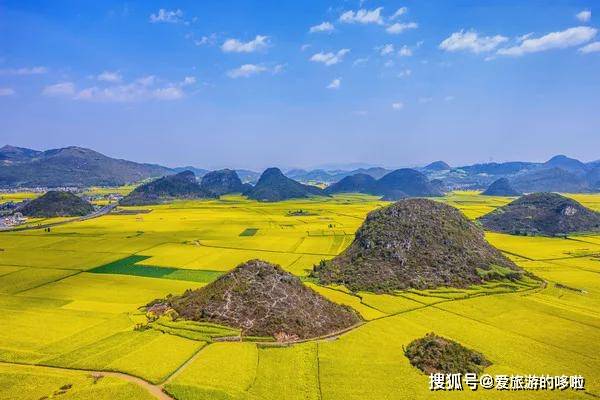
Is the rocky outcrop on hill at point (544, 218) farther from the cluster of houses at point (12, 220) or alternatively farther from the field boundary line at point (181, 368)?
the cluster of houses at point (12, 220)

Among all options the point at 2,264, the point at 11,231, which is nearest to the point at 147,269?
the point at 2,264

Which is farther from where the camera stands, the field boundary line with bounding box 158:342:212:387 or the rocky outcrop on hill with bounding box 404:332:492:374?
the rocky outcrop on hill with bounding box 404:332:492:374

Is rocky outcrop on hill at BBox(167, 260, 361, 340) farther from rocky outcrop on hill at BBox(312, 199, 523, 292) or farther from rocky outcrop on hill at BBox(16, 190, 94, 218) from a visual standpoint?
rocky outcrop on hill at BBox(16, 190, 94, 218)

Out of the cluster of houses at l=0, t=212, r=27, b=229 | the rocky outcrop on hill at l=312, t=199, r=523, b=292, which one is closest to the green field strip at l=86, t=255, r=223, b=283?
the rocky outcrop on hill at l=312, t=199, r=523, b=292

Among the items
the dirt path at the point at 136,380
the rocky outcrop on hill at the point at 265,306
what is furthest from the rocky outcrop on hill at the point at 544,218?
the dirt path at the point at 136,380

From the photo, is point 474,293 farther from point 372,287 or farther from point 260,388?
point 260,388
